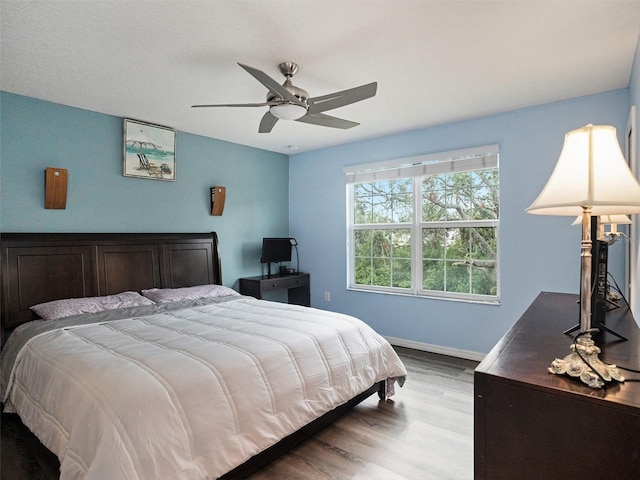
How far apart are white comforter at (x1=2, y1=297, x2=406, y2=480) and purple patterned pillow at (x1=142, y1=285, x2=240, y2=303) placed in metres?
0.72

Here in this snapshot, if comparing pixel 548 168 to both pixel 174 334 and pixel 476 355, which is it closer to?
pixel 476 355

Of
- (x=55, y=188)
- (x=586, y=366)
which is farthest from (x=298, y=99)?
(x=55, y=188)

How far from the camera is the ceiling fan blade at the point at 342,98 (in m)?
2.25

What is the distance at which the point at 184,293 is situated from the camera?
3598mm

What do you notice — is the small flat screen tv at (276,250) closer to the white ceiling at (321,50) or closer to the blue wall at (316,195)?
the blue wall at (316,195)

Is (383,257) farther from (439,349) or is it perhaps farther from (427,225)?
(439,349)

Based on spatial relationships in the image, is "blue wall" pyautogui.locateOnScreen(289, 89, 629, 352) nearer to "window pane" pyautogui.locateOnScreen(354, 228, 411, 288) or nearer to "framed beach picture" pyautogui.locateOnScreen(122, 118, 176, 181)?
"window pane" pyautogui.locateOnScreen(354, 228, 411, 288)

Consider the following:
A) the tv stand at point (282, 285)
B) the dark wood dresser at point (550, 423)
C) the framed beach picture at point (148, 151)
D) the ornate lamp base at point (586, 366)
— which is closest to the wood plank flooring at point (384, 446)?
the dark wood dresser at point (550, 423)

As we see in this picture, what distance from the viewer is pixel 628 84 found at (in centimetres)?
287

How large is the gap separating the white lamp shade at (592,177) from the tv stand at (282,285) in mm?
3713

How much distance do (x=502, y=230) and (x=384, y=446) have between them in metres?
2.36

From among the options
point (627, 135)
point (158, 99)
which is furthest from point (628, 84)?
point (158, 99)

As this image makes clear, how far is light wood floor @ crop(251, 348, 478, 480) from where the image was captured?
6.53ft

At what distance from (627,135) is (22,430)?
187 inches
